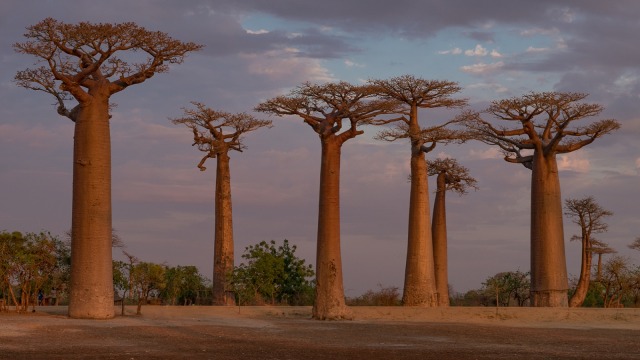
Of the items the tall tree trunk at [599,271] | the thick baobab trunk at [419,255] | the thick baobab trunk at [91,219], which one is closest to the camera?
the thick baobab trunk at [91,219]

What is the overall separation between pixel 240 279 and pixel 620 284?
12.7 m

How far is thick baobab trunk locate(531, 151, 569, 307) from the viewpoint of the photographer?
27.8 m

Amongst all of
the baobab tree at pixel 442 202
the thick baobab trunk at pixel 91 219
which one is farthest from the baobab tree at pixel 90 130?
the baobab tree at pixel 442 202

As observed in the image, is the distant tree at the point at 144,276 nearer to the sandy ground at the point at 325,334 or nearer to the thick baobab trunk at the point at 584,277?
the sandy ground at the point at 325,334

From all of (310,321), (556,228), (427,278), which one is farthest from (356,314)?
(556,228)

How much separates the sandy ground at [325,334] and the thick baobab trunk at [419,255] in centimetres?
248

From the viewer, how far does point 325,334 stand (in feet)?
60.5

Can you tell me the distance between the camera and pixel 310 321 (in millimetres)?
22344

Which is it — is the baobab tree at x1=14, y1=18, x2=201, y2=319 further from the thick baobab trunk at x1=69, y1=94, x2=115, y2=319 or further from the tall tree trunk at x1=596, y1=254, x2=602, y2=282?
the tall tree trunk at x1=596, y1=254, x2=602, y2=282

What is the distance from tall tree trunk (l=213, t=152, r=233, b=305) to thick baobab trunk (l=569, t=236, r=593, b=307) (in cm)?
1039

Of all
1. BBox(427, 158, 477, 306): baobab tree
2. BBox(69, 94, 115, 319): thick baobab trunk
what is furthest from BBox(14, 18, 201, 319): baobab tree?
BBox(427, 158, 477, 306): baobab tree

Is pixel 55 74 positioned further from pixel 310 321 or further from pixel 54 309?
pixel 310 321

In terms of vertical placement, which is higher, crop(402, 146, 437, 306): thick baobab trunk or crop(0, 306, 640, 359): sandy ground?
crop(402, 146, 437, 306): thick baobab trunk

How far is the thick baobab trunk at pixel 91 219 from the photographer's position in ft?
68.4
